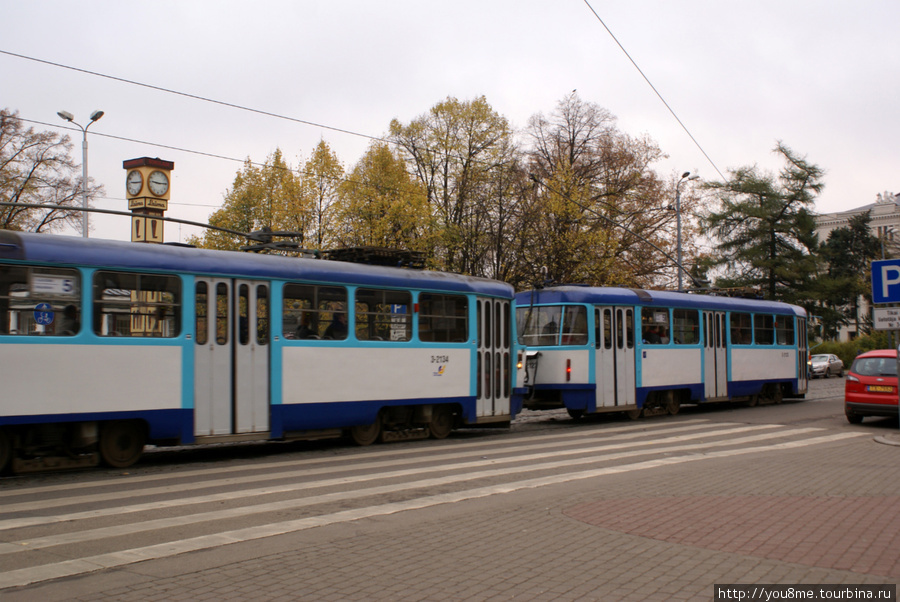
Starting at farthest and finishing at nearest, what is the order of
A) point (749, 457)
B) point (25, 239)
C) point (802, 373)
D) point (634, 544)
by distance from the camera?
1. point (802, 373)
2. point (749, 457)
3. point (25, 239)
4. point (634, 544)

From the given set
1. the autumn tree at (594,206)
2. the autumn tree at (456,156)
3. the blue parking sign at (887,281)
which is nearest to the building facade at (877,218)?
the autumn tree at (594,206)

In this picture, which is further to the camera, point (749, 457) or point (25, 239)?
point (749, 457)

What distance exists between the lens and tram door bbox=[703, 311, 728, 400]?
21938mm

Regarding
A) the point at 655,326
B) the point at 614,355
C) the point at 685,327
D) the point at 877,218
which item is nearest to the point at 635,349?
the point at 614,355

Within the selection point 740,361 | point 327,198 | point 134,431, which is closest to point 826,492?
point 134,431

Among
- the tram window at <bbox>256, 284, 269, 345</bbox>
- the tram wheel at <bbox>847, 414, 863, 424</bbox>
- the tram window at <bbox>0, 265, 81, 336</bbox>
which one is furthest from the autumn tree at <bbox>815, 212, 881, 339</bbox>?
the tram window at <bbox>0, 265, 81, 336</bbox>

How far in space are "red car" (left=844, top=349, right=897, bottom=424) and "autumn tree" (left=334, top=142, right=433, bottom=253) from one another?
66.4 ft

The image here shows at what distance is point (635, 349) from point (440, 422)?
20.0 feet

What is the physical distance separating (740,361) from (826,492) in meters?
14.7

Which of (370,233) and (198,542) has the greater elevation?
(370,233)

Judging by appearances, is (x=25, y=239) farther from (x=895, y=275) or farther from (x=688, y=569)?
(x=895, y=275)

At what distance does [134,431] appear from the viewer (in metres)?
11.2

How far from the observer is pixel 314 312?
13.2 m

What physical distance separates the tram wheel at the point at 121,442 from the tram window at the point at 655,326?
475 inches
